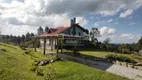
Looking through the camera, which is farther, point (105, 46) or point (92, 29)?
point (92, 29)

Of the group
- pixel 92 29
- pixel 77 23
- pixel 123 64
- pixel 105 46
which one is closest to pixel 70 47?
pixel 77 23

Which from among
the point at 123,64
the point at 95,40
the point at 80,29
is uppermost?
the point at 80,29

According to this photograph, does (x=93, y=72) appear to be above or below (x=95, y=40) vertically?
below

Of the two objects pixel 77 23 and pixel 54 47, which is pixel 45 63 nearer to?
pixel 54 47

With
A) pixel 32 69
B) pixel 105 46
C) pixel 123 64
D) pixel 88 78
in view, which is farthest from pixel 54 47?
pixel 88 78

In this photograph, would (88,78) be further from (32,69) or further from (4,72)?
(4,72)

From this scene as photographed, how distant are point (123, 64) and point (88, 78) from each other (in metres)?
8.15

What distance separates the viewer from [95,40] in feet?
139

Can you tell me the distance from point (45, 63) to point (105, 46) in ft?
87.4

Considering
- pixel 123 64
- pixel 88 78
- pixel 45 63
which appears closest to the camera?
pixel 88 78

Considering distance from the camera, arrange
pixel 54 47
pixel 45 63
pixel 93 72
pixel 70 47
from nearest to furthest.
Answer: pixel 93 72 → pixel 45 63 → pixel 54 47 → pixel 70 47

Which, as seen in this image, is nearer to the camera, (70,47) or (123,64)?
(123,64)

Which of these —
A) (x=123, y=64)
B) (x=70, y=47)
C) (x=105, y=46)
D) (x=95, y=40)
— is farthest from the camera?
(x=95, y=40)

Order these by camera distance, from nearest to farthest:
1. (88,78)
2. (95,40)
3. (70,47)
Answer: (88,78)
(70,47)
(95,40)
